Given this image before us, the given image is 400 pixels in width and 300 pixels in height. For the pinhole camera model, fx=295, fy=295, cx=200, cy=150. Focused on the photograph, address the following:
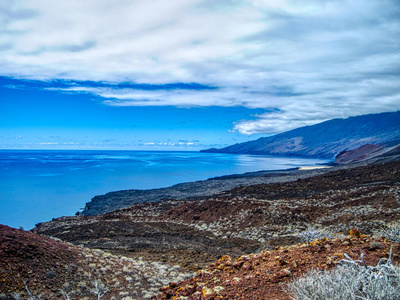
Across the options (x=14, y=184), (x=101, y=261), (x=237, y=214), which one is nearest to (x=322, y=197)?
(x=237, y=214)

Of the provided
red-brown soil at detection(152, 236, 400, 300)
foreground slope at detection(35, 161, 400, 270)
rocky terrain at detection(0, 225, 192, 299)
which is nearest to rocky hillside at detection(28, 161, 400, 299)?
foreground slope at detection(35, 161, 400, 270)

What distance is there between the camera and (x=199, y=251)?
9867 mm

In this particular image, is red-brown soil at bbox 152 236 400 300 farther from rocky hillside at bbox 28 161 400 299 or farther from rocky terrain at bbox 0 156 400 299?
rocky hillside at bbox 28 161 400 299

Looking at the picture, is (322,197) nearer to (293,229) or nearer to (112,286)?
(293,229)

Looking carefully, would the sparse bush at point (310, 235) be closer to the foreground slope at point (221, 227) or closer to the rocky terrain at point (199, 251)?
the rocky terrain at point (199, 251)

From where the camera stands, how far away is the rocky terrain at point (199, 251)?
13.3ft

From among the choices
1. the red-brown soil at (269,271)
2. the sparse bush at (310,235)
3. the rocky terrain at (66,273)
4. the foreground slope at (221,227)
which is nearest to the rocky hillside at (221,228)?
the foreground slope at (221,227)

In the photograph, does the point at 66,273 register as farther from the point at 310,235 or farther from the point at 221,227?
the point at 221,227

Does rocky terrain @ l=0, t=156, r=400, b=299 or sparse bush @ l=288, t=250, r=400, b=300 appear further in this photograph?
rocky terrain @ l=0, t=156, r=400, b=299

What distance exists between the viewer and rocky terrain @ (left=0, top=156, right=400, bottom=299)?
13.3ft

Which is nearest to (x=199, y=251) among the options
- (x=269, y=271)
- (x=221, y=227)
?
(x=221, y=227)

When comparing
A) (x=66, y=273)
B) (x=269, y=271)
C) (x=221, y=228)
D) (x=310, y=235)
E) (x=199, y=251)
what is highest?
(x=269, y=271)

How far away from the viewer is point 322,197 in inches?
791

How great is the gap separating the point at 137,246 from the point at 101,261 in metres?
3.79
